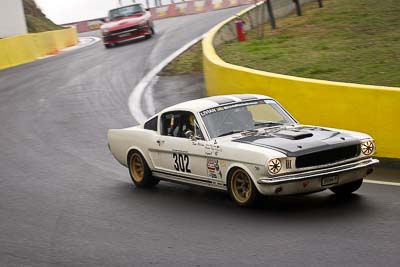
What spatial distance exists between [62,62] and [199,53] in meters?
6.93

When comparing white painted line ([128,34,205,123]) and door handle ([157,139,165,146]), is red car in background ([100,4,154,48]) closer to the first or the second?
white painted line ([128,34,205,123])

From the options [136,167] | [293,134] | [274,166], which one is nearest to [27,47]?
[136,167]

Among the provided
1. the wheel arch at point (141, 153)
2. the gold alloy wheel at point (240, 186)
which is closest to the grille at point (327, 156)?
the gold alloy wheel at point (240, 186)

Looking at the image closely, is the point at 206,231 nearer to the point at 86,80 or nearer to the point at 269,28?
the point at 86,80

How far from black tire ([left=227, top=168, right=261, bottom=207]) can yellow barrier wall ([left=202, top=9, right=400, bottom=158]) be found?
10.7ft

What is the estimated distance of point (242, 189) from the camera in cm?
932

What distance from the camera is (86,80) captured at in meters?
24.9

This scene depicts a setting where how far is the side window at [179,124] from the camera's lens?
10.3 meters

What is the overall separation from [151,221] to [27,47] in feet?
83.4

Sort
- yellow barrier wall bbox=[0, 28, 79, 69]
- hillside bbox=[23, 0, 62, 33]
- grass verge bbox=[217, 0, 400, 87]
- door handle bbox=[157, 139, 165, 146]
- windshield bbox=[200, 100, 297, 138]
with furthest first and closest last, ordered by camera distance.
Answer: hillside bbox=[23, 0, 62, 33]
yellow barrier wall bbox=[0, 28, 79, 69]
grass verge bbox=[217, 0, 400, 87]
door handle bbox=[157, 139, 165, 146]
windshield bbox=[200, 100, 297, 138]

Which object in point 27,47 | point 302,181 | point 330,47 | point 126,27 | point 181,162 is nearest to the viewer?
point 302,181

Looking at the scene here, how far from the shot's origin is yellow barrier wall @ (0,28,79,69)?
1235 inches

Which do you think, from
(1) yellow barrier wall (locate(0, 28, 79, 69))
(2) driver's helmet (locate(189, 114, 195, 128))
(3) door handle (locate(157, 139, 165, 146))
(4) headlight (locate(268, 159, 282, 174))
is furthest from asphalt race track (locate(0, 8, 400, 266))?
(1) yellow barrier wall (locate(0, 28, 79, 69))

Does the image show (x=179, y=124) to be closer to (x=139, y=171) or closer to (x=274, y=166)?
(x=139, y=171)
